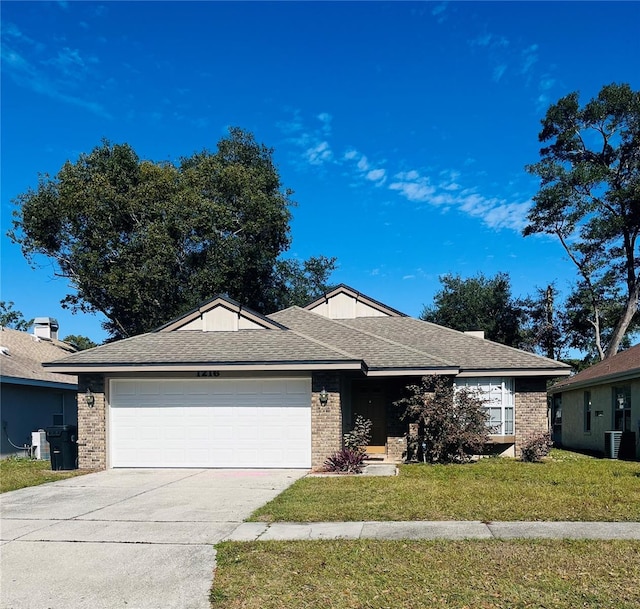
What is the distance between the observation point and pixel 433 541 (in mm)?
6910

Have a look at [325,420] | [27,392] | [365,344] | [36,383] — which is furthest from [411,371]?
[27,392]

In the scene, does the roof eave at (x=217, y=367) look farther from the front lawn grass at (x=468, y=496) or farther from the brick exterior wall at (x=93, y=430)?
the front lawn grass at (x=468, y=496)

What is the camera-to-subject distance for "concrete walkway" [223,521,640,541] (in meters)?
7.14

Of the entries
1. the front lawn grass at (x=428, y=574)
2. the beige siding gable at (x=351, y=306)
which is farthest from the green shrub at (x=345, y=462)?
the beige siding gable at (x=351, y=306)

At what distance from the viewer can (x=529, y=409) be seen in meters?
16.8

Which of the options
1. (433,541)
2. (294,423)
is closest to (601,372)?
(294,423)

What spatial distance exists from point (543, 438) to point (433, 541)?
9639 millimetres

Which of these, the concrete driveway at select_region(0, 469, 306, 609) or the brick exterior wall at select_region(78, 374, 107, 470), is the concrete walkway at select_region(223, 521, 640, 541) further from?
the brick exterior wall at select_region(78, 374, 107, 470)

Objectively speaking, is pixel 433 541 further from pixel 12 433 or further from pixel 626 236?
pixel 626 236

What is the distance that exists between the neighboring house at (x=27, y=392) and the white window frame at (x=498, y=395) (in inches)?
503

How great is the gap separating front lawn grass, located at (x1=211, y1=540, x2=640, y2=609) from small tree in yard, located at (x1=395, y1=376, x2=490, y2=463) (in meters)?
7.84

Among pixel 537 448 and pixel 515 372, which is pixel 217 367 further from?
pixel 537 448

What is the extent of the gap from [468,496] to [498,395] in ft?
24.9

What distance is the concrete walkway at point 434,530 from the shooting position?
714cm
